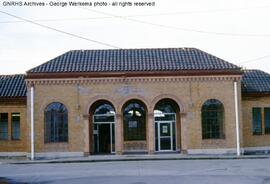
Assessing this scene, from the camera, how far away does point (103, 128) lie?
3400cm

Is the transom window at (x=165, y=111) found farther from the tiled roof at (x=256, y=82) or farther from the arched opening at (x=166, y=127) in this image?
the tiled roof at (x=256, y=82)

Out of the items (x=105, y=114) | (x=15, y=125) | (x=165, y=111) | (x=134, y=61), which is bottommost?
(x=15, y=125)

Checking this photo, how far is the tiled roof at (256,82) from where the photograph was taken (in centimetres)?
3497

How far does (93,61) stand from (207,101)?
8.37 meters

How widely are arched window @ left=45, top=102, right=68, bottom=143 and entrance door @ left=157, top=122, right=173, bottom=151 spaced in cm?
651

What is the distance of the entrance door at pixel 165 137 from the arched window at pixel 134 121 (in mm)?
1173

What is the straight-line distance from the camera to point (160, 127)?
34.0m

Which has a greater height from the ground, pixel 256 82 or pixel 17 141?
pixel 256 82

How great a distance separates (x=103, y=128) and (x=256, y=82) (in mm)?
11868

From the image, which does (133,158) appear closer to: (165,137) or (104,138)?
(104,138)

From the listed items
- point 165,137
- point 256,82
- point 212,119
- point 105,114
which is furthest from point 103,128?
point 256,82

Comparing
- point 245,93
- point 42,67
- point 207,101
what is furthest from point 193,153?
point 42,67

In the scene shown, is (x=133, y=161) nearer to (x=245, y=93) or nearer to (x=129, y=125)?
(x=129, y=125)

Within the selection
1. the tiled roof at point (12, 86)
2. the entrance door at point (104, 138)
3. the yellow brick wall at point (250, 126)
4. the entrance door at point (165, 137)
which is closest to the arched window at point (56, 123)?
the entrance door at point (104, 138)
